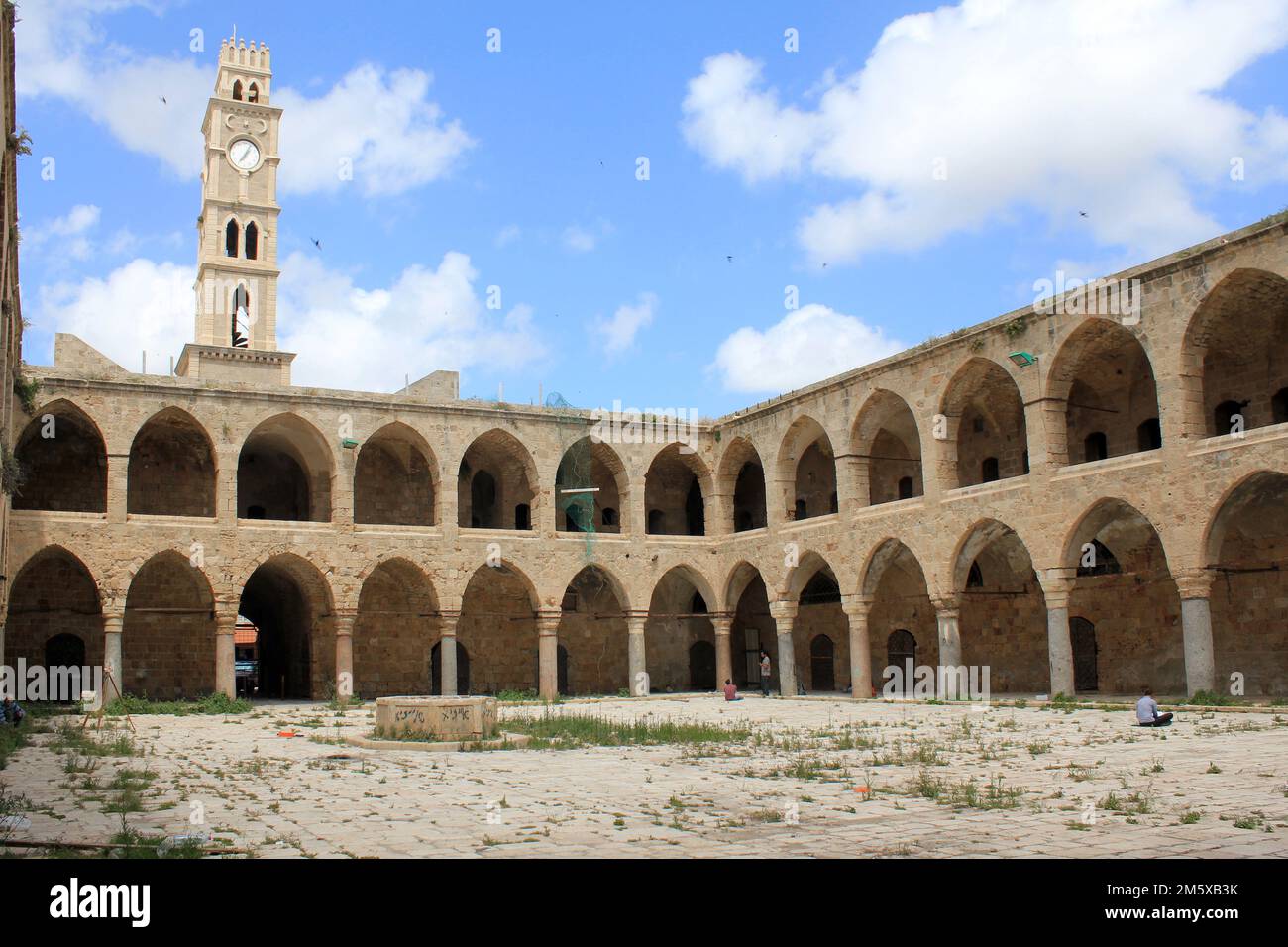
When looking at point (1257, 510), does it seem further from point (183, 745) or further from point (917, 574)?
Answer: point (183, 745)

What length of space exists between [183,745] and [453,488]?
13607 mm

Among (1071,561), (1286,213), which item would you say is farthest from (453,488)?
(1286,213)

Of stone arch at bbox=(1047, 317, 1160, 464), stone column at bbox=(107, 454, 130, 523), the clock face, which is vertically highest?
the clock face

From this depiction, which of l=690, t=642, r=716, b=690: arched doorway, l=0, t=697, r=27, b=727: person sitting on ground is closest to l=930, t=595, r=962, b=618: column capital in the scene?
l=690, t=642, r=716, b=690: arched doorway

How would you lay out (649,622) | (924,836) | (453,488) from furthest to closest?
(649,622)
(453,488)
(924,836)

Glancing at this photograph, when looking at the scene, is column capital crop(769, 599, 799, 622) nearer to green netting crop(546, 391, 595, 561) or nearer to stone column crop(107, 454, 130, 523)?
green netting crop(546, 391, 595, 561)

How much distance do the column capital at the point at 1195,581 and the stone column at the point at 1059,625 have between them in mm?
2564

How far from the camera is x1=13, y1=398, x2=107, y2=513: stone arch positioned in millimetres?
28688

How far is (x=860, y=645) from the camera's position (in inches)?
1106

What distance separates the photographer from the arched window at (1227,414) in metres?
23.5

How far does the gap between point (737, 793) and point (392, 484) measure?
23849mm

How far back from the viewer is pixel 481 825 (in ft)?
28.6

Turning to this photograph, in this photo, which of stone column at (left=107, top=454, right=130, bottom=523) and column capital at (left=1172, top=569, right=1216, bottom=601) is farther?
stone column at (left=107, top=454, right=130, bottom=523)

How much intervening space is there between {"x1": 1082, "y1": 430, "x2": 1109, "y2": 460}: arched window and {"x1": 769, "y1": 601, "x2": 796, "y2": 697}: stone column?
8.33 metres
